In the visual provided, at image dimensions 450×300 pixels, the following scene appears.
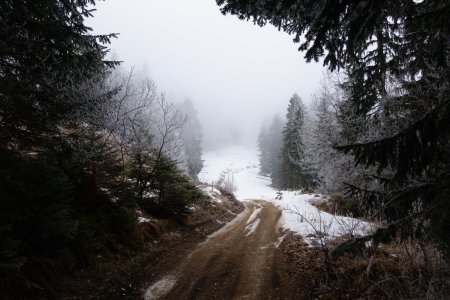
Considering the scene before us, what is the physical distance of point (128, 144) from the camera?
42.6 ft

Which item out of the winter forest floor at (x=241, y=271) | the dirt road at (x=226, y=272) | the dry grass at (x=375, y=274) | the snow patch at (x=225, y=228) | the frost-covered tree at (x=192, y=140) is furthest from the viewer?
the frost-covered tree at (x=192, y=140)

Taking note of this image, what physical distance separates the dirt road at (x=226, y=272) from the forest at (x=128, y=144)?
1853mm

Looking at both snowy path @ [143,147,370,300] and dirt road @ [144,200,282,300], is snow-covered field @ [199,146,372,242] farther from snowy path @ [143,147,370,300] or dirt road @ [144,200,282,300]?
dirt road @ [144,200,282,300]

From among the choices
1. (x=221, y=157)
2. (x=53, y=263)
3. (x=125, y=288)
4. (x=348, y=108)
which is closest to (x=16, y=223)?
(x=53, y=263)

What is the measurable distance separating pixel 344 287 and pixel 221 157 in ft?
267

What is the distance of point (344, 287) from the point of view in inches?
262

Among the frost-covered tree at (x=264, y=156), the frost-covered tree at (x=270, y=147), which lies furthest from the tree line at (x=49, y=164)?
the frost-covered tree at (x=264, y=156)

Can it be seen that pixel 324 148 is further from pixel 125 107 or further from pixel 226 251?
pixel 125 107

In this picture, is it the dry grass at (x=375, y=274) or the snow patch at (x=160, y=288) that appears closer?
the dry grass at (x=375, y=274)

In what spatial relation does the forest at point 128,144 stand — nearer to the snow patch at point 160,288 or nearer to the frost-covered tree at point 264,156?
the snow patch at point 160,288

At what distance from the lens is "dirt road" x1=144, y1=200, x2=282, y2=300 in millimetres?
7184

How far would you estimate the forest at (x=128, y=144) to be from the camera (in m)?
3.61

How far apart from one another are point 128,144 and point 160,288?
7.40 m

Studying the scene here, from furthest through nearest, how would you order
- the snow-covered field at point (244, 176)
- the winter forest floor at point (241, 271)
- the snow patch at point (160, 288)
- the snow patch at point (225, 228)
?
the snow-covered field at point (244, 176), the snow patch at point (225, 228), the snow patch at point (160, 288), the winter forest floor at point (241, 271)
